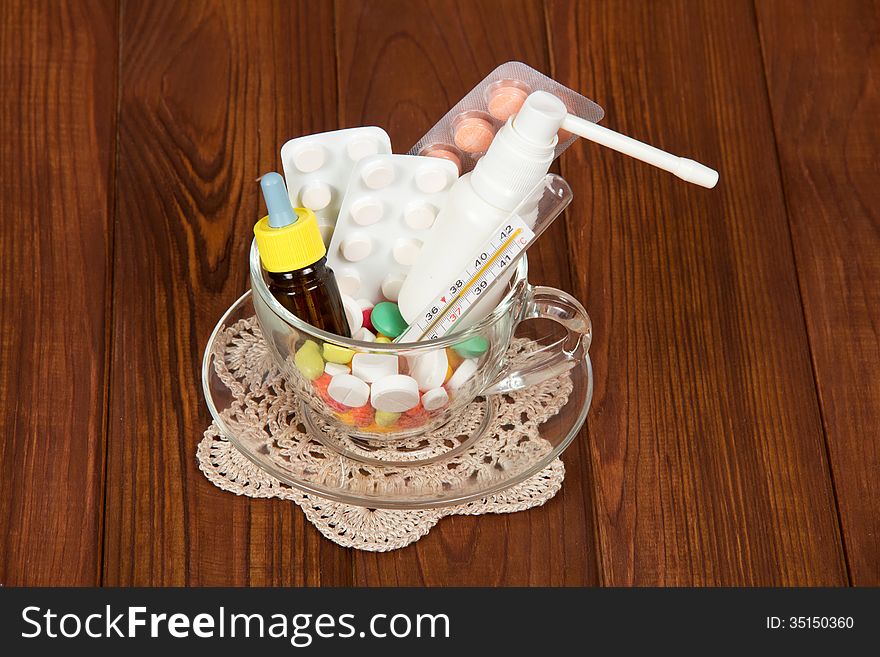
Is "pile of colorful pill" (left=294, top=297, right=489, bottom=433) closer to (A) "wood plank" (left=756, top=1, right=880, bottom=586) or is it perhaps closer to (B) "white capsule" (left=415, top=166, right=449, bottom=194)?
(B) "white capsule" (left=415, top=166, right=449, bottom=194)

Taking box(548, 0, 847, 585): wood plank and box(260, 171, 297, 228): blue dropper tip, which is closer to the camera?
box(260, 171, 297, 228): blue dropper tip

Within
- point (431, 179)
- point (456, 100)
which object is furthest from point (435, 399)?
point (456, 100)

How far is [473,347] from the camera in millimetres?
595

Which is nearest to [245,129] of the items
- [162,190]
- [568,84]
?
[162,190]

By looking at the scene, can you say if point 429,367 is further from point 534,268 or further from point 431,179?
point 534,268

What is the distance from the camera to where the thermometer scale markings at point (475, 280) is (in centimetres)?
57

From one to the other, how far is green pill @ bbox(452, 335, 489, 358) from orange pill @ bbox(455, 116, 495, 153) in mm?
109

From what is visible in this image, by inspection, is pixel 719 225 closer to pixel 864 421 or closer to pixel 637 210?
pixel 637 210

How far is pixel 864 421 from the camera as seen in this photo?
0.72m

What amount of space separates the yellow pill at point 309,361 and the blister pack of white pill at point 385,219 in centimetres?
6

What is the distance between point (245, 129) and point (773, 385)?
43cm

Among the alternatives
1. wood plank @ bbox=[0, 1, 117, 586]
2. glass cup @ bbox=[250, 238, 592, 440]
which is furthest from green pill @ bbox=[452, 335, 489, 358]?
wood plank @ bbox=[0, 1, 117, 586]

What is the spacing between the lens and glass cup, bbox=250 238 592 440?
0.58 m

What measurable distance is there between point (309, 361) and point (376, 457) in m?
0.09
